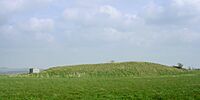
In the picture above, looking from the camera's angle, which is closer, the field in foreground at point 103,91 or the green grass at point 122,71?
the field in foreground at point 103,91

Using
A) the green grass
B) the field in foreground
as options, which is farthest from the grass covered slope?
the field in foreground

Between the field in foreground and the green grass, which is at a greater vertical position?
the green grass

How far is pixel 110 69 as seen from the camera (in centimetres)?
10225

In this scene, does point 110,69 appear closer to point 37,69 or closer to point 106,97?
point 37,69

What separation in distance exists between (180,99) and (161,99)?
4.87 feet

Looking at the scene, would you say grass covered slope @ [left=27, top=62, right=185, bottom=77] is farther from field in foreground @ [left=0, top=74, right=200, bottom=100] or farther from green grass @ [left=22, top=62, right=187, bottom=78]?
field in foreground @ [left=0, top=74, right=200, bottom=100]

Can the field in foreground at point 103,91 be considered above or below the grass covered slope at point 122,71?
below

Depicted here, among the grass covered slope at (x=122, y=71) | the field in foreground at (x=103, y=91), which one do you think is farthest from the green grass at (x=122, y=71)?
the field in foreground at (x=103, y=91)

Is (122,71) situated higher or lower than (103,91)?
higher

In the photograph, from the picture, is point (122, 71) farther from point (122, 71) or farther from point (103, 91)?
point (103, 91)

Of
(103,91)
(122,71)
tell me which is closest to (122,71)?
(122,71)

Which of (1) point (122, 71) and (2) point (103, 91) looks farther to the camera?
Result: (1) point (122, 71)

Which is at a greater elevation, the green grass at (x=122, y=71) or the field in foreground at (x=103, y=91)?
the green grass at (x=122, y=71)

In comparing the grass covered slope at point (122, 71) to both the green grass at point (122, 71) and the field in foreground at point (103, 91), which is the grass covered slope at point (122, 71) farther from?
the field in foreground at point (103, 91)
